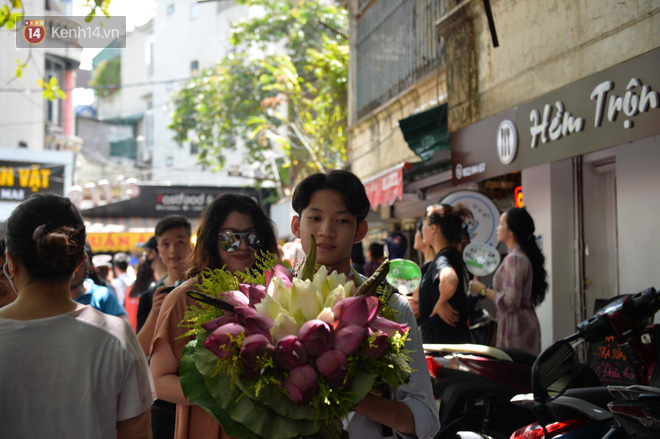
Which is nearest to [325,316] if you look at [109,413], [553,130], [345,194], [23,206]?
[345,194]

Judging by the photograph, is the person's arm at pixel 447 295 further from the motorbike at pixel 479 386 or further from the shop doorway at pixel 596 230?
the shop doorway at pixel 596 230

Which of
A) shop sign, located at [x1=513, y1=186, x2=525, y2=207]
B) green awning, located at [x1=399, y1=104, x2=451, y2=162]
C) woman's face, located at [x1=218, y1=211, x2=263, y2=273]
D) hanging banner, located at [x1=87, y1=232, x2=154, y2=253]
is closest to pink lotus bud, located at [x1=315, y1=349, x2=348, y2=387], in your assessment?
woman's face, located at [x1=218, y1=211, x2=263, y2=273]

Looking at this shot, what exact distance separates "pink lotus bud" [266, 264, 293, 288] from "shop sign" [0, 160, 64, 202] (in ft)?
80.1

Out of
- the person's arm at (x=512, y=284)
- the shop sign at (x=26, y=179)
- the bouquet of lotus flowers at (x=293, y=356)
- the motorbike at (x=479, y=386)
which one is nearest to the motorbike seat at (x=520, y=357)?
the motorbike at (x=479, y=386)

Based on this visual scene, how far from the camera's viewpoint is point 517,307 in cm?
616

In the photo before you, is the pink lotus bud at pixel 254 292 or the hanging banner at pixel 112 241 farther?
the hanging banner at pixel 112 241

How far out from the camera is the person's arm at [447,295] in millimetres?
5441

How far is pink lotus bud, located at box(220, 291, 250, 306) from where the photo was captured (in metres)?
2.06

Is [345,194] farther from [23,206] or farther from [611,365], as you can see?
[611,365]

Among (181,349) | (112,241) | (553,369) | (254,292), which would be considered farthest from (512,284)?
(112,241)

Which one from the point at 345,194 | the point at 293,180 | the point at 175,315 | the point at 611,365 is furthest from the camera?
the point at 293,180

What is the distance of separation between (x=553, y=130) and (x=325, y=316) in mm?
5028

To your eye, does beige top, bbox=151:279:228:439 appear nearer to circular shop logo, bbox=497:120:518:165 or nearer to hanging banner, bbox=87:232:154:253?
circular shop logo, bbox=497:120:518:165

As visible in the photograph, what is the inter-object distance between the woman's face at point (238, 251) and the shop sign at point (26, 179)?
22996 mm
